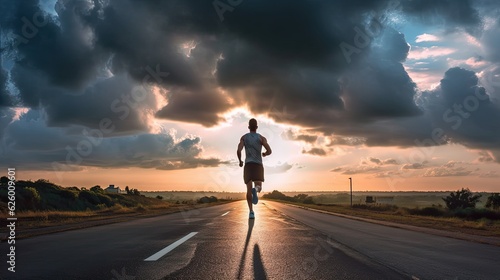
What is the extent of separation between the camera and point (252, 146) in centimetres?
1167

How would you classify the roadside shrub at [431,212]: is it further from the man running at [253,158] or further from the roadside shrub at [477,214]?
the man running at [253,158]

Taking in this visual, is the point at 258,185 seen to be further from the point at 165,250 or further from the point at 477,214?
the point at 477,214

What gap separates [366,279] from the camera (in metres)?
4.86

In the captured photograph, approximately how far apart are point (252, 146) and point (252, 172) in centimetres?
73

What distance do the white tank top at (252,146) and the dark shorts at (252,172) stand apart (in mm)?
123

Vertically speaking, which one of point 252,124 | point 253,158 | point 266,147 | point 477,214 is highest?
point 252,124

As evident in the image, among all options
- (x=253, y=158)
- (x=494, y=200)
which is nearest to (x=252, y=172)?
(x=253, y=158)

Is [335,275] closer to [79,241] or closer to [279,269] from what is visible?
[279,269]

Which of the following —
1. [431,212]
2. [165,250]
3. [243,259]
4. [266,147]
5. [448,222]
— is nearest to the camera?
[243,259]

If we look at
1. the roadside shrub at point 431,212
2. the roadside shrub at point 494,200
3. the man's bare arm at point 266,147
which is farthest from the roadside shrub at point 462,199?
the man's bare arm at point 266,147

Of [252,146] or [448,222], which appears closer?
[252,146]

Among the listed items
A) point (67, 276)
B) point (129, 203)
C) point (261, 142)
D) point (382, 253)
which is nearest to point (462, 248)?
point (382, 253)

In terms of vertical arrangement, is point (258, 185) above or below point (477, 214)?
above

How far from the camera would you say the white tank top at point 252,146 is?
38.3 feet
